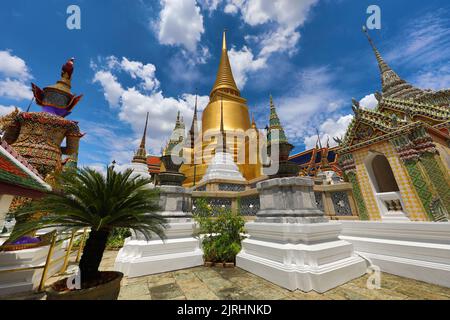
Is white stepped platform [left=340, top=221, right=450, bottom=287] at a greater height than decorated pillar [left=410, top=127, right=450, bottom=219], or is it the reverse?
decorated pillar [left=410, top=127, right=450, bottom=219]

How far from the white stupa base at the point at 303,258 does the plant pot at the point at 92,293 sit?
99.8 inches

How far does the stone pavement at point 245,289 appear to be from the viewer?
2869mm

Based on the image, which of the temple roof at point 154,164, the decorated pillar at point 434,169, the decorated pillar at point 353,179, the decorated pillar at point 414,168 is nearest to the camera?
the decorated pillar at point 434,169

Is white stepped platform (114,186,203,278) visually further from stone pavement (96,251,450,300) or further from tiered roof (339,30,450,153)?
tiered roof (339,30,450,153)

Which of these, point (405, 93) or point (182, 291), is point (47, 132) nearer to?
point (182, 291)

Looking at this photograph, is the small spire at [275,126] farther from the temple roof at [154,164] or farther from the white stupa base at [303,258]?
the temple roof at [154,164]

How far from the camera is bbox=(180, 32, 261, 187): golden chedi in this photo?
17.4 meters

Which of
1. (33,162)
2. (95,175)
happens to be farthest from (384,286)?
(33,162)

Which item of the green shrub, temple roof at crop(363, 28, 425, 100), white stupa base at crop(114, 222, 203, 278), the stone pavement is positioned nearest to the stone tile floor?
the stone pavement

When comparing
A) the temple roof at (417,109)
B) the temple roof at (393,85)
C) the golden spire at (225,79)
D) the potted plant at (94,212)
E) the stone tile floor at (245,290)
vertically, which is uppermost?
the golden spire at (225,79)

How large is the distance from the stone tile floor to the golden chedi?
36.7ft

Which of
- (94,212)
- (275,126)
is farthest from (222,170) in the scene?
(94,212)

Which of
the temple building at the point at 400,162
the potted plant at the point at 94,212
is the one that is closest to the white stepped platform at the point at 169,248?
the potted plant at the point at 94,212

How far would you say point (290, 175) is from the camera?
450 centimetres
